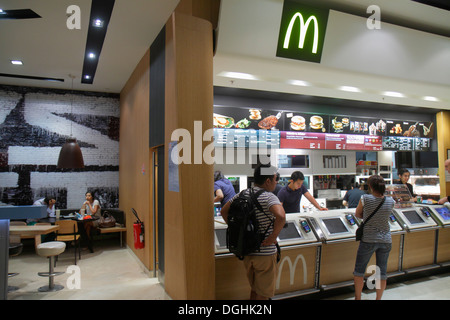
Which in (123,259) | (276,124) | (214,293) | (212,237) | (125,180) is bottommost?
(123,259)

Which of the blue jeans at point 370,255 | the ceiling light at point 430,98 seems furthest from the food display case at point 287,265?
the ceiling light at point 430,98

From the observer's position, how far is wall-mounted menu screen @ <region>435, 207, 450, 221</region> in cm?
507

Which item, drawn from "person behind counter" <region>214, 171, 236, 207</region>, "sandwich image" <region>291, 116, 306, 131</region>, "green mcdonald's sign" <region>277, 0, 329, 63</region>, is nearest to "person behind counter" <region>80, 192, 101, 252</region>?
"person behind counter" <region>214, 171, 236, 207</region>

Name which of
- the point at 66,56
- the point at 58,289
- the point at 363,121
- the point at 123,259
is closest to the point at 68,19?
the point at 66,56

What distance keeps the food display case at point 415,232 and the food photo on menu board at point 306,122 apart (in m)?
2.14

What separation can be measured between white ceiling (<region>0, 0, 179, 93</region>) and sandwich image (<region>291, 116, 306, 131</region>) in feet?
10.5

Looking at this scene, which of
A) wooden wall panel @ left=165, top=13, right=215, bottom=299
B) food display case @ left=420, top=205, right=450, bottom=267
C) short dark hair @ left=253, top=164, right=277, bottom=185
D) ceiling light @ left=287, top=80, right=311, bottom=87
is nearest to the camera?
short dark hair @ left=253, top=164, right=277, bottom=185

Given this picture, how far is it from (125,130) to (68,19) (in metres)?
3.26

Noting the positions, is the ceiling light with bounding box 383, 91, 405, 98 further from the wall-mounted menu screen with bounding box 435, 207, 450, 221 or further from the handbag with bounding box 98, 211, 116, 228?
the handbag with bounding box 98, 211, 116, 228

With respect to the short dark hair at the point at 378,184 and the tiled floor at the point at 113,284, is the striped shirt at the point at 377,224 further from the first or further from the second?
the tiled floor at the point at 113,284

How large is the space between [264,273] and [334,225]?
5.61 ft

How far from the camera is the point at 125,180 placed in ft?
23.6
